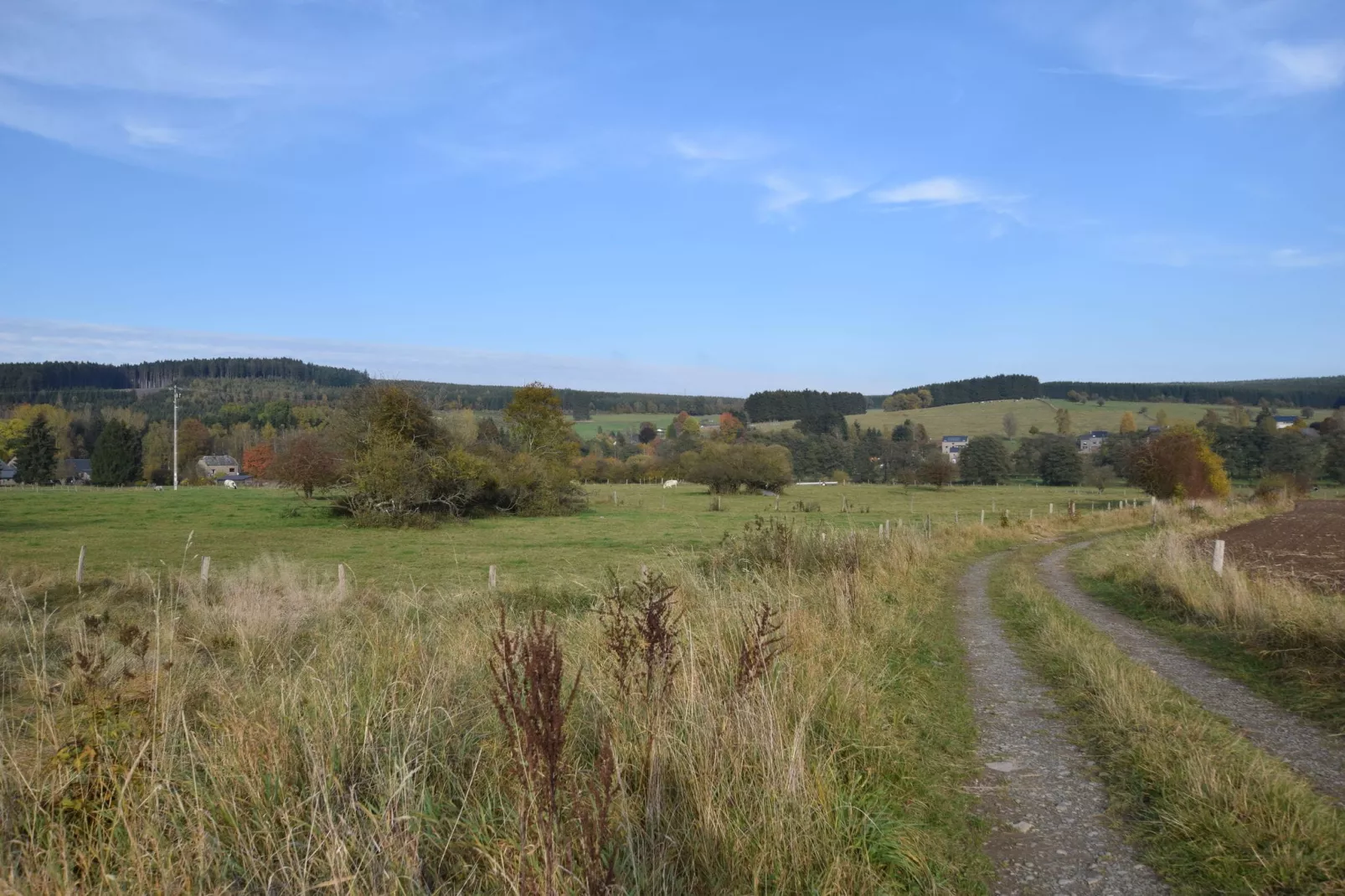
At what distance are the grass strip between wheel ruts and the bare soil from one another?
10.4 m

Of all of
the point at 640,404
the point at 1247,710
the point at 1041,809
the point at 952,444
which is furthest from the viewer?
the point at 640,404

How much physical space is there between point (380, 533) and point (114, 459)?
71.2 m

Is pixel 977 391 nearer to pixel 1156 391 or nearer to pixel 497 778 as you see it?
pixel 1156 391

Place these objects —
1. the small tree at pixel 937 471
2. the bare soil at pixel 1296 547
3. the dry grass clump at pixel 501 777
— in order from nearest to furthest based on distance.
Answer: the dry grass clump at pixel 501 777 → the bare soil at pixel 1296 547 → the small tree at pixel 937 471

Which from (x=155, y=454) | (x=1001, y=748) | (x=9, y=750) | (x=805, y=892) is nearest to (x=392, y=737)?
(x=9, y=750)

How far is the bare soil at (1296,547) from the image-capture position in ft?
55.0

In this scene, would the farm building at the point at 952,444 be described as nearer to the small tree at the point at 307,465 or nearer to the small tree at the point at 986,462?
the small tree at the point at 986,462

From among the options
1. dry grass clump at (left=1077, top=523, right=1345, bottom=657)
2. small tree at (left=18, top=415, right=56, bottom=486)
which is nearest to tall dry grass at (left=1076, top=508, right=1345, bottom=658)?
dry grass clump at (left=1077, top=523, right=1345, bottom=657)

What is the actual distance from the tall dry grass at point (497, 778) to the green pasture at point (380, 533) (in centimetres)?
616

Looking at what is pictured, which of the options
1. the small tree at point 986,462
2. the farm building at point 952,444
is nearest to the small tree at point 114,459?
the small tree at point 986,462

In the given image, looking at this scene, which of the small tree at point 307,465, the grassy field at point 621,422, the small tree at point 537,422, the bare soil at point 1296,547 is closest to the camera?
the bare soil at point 1296,547

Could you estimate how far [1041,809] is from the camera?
4875mm

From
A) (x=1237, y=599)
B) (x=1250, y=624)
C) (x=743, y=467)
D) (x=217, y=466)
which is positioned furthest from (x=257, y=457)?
(x=1250, y=624)

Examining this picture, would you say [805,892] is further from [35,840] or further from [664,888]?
[35,840]
